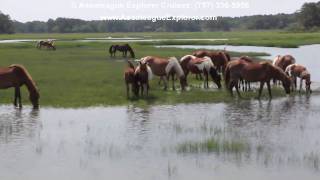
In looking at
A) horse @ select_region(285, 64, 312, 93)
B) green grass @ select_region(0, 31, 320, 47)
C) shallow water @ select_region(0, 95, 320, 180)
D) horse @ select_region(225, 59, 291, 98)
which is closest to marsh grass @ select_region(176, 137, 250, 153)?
shallow water @ select_region(0, 95, 320, 180)

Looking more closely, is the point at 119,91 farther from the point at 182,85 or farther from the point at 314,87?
the point at 314,87

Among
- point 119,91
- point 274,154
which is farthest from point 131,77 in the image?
point 274,154

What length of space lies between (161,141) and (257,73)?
854 cm

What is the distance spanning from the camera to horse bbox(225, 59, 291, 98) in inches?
837

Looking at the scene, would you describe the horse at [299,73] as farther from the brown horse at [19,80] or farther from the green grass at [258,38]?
the green grass at [258,38]

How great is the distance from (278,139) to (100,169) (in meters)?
4.69

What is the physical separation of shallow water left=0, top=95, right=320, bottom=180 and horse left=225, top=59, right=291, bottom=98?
5.43ft

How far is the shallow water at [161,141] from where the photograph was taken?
11023 millimetres

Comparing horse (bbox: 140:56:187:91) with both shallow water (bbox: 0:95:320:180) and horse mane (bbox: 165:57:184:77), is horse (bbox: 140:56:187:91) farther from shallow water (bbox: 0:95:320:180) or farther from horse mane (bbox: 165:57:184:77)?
shallow water (bbox: 0:95:320:180)

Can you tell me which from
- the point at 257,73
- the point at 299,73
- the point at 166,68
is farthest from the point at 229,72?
the point at 299,73

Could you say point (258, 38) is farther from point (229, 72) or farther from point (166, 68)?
point (229, 72)

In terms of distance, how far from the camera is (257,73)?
21.2 m

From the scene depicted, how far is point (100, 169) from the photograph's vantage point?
11266 millimetres

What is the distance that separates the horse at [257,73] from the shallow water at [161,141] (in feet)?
5.43
